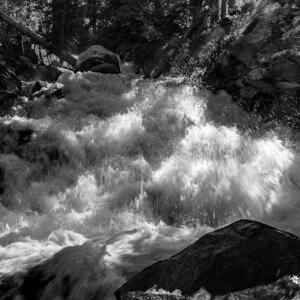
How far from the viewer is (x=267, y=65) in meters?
11.8

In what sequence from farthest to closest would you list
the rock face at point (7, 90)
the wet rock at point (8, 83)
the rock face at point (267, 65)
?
the wet rock at point (8, 83)
the rock face at point (7, 90)
the rock face at point (267, 65)

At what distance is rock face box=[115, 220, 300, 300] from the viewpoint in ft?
13.1

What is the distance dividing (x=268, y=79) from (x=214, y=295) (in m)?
9.15

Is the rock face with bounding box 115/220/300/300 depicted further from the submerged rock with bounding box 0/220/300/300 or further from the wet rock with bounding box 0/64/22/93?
the wet rock with bounding box 0/64/22/93

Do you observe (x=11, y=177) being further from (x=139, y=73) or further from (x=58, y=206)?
(x=139, y=73)

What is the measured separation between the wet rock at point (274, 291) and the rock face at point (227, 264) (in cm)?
7

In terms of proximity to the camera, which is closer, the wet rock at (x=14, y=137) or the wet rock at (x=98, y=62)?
the wet rock at (x=14, y=137)

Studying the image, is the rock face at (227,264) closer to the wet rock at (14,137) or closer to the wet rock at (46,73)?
the wet rock at (14,137)

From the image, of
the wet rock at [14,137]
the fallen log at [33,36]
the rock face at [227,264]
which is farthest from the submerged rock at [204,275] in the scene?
Answer: the fallen log at [33,36]

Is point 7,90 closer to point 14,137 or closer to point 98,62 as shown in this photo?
point 14,137

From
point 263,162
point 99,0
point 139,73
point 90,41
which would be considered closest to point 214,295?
point 263,162

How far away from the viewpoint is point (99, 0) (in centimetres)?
2620

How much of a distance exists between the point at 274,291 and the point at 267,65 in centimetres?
932

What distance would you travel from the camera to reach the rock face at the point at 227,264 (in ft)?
13.1
